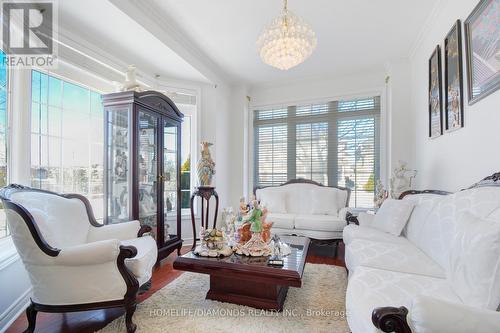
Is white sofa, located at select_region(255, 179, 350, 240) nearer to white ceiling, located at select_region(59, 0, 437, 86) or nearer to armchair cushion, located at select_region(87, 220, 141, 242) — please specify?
armchair cushion, located at select_region(87, 220, 141, 242)

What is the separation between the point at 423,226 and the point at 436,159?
1.08 m

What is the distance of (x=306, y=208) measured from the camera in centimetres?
375

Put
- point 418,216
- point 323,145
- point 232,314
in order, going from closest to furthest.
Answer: point 232,314, point 418,216, point 323,145

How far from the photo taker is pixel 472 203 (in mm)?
1521

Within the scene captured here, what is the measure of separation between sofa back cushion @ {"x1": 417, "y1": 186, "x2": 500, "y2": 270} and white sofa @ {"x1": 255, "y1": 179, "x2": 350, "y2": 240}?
1.37m

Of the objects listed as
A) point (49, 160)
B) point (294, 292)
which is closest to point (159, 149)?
point (49, 160)

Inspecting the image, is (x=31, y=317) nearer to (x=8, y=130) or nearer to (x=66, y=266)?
(x=66, y=266)

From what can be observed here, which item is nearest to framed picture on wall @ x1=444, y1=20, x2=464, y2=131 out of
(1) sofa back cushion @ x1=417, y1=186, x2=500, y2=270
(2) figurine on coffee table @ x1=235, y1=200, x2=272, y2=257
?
(1) sofa back cushion @ x1=417, y1=186, x2=500, y2=270

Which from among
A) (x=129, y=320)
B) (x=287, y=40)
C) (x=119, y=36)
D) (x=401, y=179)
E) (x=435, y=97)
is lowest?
(x=129, y=320)

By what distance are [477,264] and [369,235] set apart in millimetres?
1261

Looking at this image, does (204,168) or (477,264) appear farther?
(204,168)

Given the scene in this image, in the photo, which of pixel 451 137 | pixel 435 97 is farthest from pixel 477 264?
pixel 435 97

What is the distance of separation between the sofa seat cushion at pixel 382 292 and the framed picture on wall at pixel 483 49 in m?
1.33

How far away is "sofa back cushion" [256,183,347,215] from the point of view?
3.61 metres
